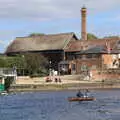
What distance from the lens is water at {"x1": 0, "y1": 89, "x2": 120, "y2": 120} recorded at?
73.3 meters

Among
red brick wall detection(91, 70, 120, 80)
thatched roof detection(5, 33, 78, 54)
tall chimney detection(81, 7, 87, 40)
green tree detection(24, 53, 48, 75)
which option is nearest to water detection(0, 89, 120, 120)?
red brick wall detection(91, 70, 120, 80)

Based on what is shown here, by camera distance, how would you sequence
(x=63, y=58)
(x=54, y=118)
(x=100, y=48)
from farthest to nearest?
(x=63, y=58)
(x=100, y=48)
(x=54, y=118)

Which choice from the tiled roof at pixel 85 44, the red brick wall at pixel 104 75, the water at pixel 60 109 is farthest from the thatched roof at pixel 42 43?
the water at pixel 60 109

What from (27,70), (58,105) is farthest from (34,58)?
(58,105)

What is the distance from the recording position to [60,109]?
279ft

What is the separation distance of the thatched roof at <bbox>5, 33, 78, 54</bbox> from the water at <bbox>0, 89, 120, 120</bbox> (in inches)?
2558

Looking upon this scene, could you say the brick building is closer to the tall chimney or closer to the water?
the tall chimney

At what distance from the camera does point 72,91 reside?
129 m

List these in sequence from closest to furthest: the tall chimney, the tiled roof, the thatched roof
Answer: the tiled roof
the thatched roof
the tall chimney

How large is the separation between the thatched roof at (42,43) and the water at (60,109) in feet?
213

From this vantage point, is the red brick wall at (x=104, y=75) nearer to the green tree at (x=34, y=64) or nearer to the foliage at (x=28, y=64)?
the foliage at (x=28, y=64)

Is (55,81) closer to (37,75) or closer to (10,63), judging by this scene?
(37,75)

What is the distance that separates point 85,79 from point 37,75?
1331cm

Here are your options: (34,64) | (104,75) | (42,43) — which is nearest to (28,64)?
(34,64)
